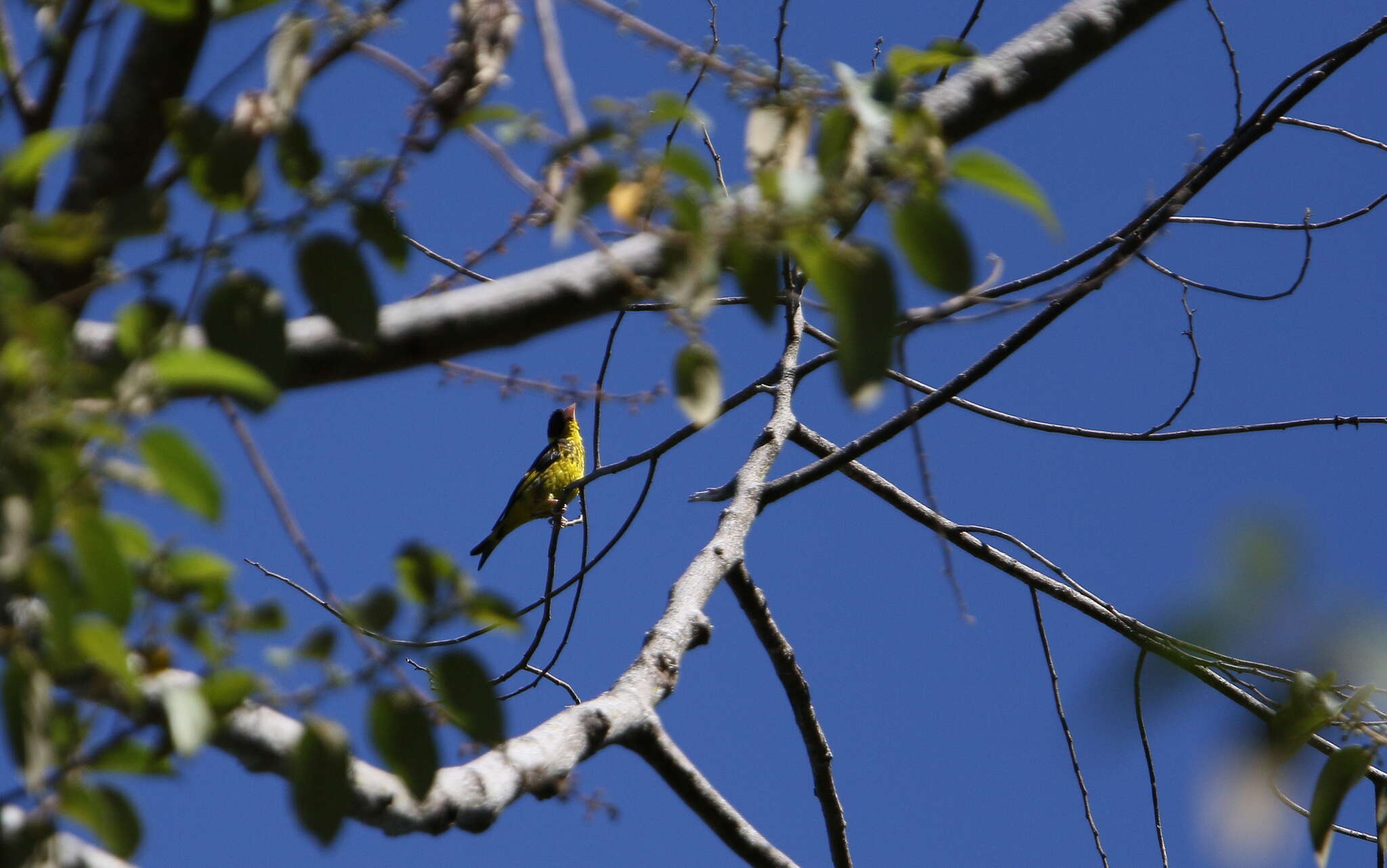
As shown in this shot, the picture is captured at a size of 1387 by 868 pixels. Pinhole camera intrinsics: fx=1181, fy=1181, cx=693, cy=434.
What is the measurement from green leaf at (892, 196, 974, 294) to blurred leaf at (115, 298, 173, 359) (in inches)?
24.9

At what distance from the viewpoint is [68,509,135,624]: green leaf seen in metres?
0.93

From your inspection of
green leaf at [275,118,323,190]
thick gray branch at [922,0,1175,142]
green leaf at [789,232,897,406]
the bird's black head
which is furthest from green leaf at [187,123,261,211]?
the bird's black head

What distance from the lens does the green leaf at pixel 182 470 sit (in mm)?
882

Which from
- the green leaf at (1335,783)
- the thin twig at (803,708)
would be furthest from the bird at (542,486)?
the green leaf at (1335,783)

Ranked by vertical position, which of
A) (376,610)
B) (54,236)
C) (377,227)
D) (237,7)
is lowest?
(376,610)

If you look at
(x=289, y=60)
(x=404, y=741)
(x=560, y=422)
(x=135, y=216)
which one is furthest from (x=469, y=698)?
(x=560, y=422)

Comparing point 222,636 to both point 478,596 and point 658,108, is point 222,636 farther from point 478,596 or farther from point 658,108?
point 658,108

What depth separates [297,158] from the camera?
1.22 metres

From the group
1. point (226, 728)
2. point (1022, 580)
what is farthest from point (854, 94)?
point (1022, 580)

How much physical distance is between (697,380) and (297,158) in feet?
1.56

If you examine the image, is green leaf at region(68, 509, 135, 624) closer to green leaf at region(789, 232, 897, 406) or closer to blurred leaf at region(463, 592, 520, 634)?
blurred leaf at region(463, 592, 520, 634)

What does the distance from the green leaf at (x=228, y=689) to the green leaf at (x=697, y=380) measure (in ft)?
1.67

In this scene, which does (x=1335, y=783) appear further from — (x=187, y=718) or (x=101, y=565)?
(x=101, y=565)

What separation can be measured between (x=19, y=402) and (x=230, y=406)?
1.52 feet
